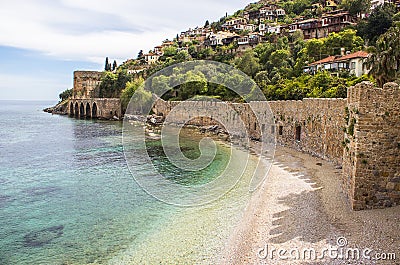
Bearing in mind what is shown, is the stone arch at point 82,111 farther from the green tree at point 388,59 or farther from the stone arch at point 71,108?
the green tree at point 388,59

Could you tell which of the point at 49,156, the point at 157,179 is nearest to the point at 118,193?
the point at 157,179

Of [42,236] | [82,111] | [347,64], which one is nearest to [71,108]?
[82,111]

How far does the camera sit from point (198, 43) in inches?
4466

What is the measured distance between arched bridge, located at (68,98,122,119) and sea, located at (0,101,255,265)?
5247 centimetres

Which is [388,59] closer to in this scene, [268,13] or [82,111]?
[82,111]

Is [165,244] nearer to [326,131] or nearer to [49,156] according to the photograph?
[326,131]

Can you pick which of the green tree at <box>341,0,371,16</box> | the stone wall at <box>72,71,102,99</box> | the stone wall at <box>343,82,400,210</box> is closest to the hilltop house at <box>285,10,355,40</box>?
the green tree at <box>341,0,371,16</box>

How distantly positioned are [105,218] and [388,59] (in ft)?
62.1

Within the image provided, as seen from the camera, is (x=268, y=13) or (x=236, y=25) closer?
(x=236, y=25)

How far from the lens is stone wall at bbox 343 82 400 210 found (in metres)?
11.7

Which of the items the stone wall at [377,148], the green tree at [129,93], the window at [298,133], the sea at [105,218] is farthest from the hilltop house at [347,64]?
the green tree at [129,93]

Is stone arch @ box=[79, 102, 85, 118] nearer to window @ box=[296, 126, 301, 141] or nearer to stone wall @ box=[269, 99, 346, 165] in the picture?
stone wall @ box=[269, 99, 346, 165]

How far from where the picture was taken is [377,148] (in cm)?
1173

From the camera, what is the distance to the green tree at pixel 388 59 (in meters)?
21.6
